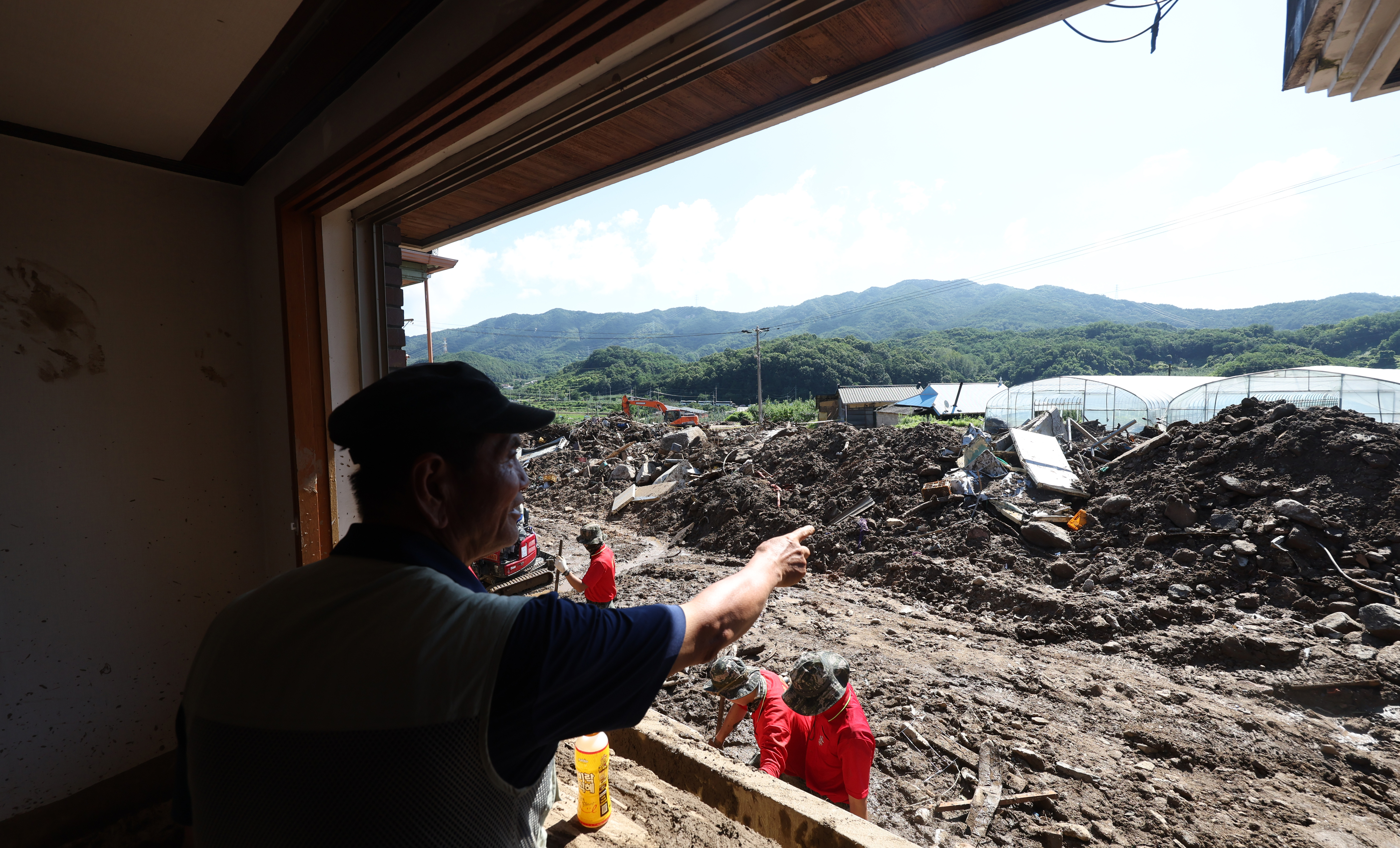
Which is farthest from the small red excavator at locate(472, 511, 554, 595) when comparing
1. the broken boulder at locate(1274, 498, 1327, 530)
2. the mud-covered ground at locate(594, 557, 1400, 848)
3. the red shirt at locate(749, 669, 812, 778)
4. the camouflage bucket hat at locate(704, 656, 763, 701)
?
the broken boulder at locate(1274, 498, 1327, 530)

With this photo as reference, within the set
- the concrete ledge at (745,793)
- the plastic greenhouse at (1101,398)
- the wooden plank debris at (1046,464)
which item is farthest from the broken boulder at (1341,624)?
the plastic greenhouse at (1101,398)

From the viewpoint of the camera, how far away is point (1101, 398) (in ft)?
76.0

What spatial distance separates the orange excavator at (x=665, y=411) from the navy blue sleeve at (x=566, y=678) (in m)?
20.2

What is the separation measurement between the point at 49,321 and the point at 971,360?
3929 inches

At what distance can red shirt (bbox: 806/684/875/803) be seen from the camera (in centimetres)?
306

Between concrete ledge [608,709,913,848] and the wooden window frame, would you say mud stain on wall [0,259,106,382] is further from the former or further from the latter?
concrete ledge [608,709,913,848]

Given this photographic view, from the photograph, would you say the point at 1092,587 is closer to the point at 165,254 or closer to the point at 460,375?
the point at 460,375

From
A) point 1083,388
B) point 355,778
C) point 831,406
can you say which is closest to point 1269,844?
point 355,778

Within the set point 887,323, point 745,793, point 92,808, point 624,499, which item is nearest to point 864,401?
point 624,499

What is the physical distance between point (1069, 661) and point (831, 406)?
32.1 meters

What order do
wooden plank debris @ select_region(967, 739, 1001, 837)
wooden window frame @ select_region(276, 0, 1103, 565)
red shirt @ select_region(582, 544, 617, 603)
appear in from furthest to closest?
red shirt @ select_region(582, 544, 617, 603), wooden plank debris @ select_region(967, 739, 1001, 837), wooden window frame @ select_region(276, 0, 1103, 565)

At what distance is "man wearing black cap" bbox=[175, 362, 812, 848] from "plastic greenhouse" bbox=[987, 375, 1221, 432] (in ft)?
75.7

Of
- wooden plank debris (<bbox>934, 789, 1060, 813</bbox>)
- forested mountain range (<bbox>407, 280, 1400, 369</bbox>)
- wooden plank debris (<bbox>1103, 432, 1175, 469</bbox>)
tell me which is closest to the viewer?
wooden plank debris (<bbox>934, 789, 1060, 813</bbox>)

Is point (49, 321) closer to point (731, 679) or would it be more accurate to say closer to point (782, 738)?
point (731, 679)
